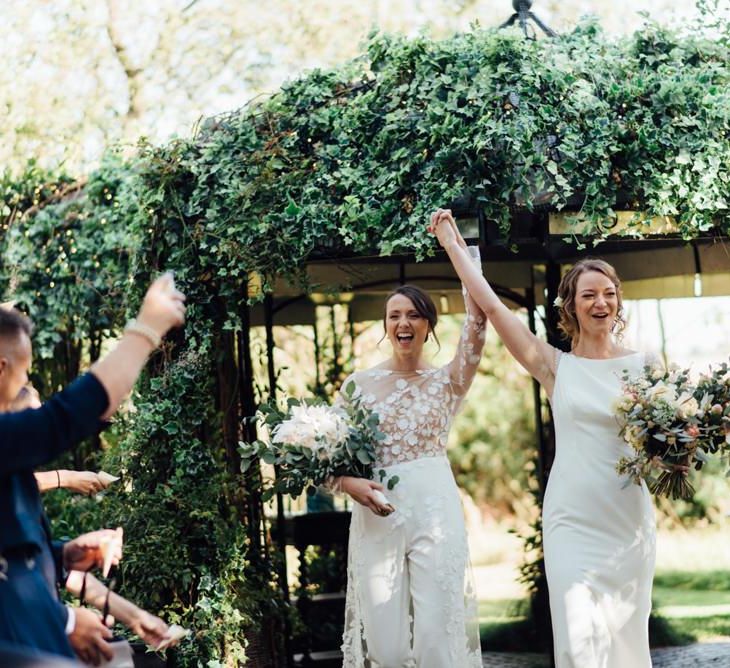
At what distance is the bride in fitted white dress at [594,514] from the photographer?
4.74 metres

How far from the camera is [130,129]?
12867 mm

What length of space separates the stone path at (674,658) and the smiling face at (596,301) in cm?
380

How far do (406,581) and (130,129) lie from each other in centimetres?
892

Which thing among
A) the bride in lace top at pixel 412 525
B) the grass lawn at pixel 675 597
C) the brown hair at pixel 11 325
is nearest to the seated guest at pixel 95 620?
the brown hair at pixel 11 325

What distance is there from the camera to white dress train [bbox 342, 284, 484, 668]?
511 cm

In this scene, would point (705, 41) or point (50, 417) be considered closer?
point (50, 417)

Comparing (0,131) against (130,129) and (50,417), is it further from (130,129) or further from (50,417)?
(50,417)

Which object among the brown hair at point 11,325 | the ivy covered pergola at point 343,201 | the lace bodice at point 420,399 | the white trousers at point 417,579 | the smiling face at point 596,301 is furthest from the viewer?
the ivy covered pergola at point 343,201

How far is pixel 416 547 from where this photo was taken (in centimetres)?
517

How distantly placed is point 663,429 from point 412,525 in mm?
1303

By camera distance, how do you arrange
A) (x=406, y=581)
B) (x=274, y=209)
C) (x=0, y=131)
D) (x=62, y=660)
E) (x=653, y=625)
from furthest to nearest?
→ (x=0, y=131), (x=653, y=625), (x=274, y=209), (x=406, y=581), (x=62, y=660)

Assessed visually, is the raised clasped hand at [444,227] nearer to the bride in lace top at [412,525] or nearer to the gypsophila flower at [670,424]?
the bride in lace top at [412,525]

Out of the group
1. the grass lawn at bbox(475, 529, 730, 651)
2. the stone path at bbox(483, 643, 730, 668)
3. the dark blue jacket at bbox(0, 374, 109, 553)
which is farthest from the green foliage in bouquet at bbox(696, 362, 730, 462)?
the grass lawn at bbox(475, 529, 730, 651)

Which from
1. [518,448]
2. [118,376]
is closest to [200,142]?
[118,376]
